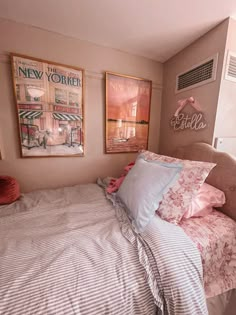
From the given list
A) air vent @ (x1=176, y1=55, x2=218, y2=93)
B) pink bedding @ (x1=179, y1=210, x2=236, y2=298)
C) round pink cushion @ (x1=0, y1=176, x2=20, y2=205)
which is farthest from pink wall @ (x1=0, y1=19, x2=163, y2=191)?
pink bedding @ (x1=179, y1=210, x2=236, y2=298)

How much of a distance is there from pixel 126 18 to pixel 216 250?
1.81 meters

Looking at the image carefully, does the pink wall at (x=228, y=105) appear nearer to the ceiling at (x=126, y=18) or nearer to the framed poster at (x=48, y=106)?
the ceiling at (x=126, y=18)

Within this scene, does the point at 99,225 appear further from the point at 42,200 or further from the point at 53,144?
the point at 53,144

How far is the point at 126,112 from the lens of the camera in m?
1.74

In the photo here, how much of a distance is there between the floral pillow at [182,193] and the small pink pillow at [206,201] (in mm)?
86

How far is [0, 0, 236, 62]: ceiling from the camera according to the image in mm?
1062

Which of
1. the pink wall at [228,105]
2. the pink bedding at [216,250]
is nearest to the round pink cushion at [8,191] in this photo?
the pink bedding at [216,250]

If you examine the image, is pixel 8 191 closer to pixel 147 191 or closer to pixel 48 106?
pixel 48 106

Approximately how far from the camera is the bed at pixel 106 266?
53 centimetres

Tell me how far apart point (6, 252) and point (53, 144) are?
1.04m

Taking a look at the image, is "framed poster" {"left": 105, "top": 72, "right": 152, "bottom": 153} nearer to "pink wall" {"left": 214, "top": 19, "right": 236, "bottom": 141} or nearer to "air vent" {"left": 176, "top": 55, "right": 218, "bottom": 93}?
"air vent" {"left": 176, "top": 55, "right": 218, "bottom": 93}

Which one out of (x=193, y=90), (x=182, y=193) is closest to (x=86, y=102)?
(x=193, y=90)

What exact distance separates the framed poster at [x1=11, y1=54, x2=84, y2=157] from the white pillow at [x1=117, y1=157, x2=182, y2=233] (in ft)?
2.95

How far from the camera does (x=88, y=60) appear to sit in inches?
60.5
